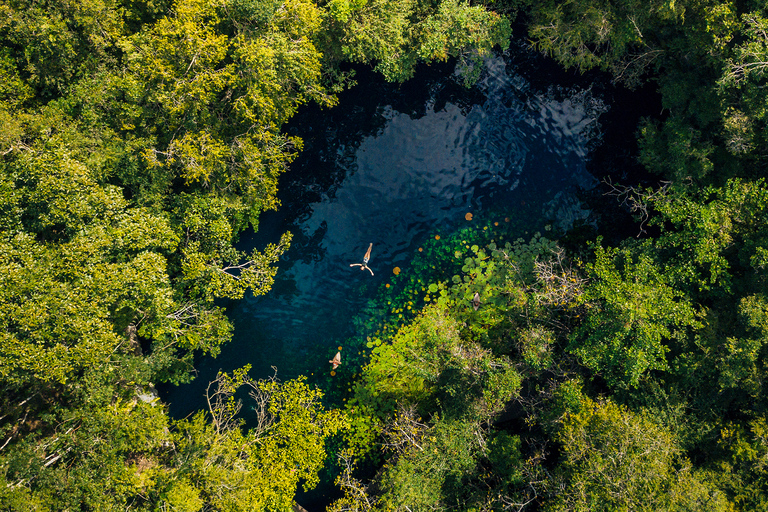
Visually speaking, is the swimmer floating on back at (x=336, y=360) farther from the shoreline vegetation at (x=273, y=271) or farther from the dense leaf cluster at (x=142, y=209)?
the shoreline vegetation at (x=273, y=271)

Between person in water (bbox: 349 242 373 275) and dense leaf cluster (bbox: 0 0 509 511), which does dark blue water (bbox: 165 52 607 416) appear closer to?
person in water (bbox: 349 242 373 275)

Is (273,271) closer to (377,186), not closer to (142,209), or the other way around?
(142,209)

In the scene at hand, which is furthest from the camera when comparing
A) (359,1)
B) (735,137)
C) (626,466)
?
(359,1)

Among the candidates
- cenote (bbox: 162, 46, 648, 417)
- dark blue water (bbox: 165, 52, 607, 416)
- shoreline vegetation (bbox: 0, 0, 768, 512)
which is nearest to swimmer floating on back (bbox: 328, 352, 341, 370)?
cenote (bbox: 162, 46, 648, 417)

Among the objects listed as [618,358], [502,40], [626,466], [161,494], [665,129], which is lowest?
[161,494]

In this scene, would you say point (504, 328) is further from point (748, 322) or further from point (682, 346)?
point (748, 322)

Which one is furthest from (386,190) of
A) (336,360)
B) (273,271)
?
(336,360)

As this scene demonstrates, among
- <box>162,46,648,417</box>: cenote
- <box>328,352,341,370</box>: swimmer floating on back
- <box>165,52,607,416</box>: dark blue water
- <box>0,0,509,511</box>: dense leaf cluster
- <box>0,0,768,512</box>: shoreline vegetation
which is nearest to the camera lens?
<box>0,0,509,511</box>: dense leaf cluster

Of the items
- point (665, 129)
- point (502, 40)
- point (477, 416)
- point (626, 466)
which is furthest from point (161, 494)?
point (665, 129)
